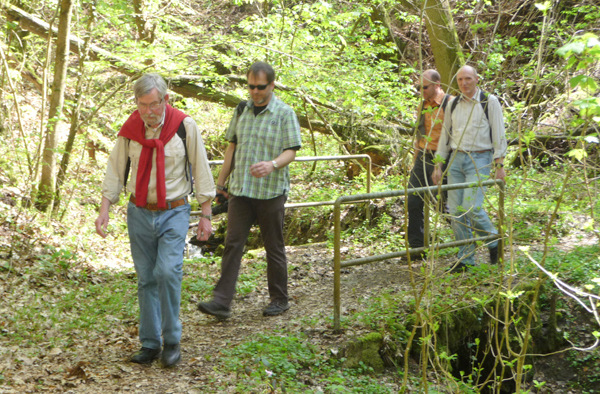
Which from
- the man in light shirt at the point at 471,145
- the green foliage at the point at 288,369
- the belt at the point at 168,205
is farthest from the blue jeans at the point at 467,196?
the belt at the point at 168,205

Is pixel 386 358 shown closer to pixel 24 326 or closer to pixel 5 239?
pixel 24 326

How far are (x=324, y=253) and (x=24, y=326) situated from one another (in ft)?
14.4

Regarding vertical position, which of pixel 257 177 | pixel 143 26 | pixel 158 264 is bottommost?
pixel 158 264

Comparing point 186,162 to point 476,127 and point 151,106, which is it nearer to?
point 151,106

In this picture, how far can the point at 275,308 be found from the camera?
561 cm

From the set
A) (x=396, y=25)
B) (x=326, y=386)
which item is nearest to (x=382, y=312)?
(x=326, y=386)

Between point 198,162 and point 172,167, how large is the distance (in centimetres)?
19

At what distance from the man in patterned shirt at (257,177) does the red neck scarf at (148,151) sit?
1.02 meters

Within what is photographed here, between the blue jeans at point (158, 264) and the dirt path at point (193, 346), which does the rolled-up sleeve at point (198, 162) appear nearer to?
the blue jeans at point (158, 264)

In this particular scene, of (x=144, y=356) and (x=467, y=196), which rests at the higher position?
(x=467, y=196)

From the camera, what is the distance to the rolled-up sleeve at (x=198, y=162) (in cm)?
433

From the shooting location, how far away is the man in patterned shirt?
5188 mm

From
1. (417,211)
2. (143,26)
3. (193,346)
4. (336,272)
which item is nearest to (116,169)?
(193,346)

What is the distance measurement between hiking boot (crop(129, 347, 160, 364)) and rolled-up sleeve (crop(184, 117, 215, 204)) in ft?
3.98
